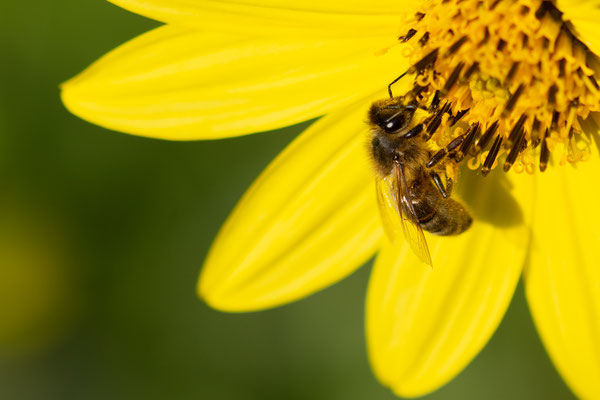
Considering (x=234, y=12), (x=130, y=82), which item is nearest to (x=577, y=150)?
(x=234, y=12)

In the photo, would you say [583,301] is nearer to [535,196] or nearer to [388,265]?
[535,196]

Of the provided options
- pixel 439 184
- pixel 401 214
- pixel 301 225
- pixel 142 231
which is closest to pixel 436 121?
pixel 439 184

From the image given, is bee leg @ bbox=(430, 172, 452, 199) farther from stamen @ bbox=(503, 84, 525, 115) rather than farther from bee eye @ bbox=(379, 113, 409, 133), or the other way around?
stamen @ bbox=(503, 84, 525, 115)

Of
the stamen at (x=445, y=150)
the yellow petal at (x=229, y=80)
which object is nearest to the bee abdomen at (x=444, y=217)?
the stamen at (x=445, y=150)

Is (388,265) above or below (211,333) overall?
above

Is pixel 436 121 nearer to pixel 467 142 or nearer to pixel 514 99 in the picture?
pixel 467 142

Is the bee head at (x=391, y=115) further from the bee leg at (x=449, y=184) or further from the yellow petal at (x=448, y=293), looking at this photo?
the yellow petal at (x=448, y=293)

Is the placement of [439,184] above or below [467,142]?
below
